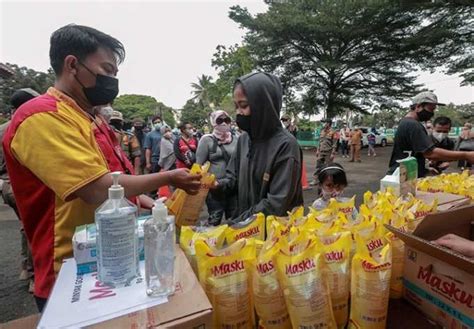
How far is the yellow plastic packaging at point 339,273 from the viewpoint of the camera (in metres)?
0.99

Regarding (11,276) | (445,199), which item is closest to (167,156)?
(11,276)

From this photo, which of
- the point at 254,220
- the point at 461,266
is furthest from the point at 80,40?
the point at 461,266

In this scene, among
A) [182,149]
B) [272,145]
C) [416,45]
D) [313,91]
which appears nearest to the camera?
[272,145]

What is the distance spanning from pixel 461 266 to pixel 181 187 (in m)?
1.07

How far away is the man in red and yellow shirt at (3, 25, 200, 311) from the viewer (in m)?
1.06

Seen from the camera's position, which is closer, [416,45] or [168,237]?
[168,237]

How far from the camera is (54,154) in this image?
3.45ft

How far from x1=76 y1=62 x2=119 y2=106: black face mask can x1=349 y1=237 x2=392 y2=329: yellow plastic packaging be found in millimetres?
1227

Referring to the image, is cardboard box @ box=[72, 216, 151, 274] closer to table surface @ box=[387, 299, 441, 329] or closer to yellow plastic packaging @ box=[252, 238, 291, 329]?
yellow plastic packaging @ box=[252, 238, 291, 329]

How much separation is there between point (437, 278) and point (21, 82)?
42.7 metres

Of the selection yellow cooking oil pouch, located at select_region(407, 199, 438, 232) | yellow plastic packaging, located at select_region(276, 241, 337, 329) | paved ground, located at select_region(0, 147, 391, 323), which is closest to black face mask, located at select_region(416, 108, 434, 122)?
yellow cooking oil pouch, located at select_region(407, 199, 438, 232)

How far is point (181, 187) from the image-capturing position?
4.69 feet

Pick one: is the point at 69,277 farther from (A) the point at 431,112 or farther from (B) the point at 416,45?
(B) the point at 416,45

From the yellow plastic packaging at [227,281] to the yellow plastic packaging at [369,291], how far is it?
1.09 ft
